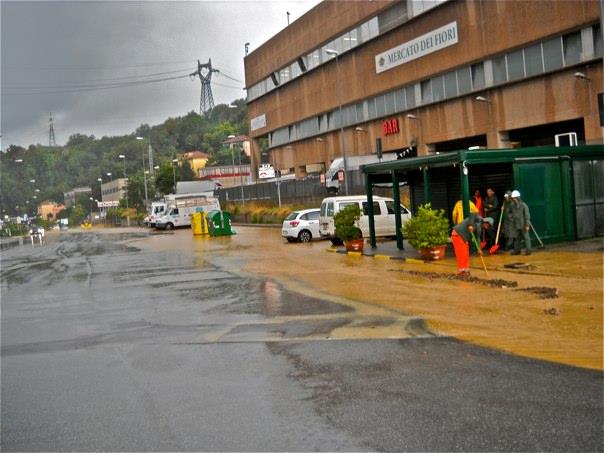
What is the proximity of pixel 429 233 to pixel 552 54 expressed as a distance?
67.4ft

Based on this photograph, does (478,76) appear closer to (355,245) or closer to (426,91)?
(426,91)

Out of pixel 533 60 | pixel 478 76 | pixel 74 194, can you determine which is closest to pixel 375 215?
pixel 533 60

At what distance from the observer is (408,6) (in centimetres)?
4756

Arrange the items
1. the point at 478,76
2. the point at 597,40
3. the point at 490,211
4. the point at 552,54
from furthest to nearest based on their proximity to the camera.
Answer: the point at 478,76, the point at 552,54, the point at 597,40, the point at 490,211

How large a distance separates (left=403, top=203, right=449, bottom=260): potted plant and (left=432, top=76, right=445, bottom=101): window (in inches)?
1068

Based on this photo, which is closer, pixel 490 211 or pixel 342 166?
pixel 490 211

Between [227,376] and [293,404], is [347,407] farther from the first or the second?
[227,376]

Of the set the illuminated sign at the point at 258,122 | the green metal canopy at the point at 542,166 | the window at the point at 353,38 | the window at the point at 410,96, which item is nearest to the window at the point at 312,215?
the green metal canopy at the point at 542,166

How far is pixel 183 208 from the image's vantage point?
6406 cm

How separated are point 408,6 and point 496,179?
28949 millimetres

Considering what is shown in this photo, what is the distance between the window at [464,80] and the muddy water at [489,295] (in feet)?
75.2

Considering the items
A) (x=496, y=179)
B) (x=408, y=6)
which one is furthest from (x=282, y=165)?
(x=496, y=179)

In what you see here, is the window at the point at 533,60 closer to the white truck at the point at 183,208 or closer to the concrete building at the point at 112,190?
the white truck at the point at 183,208

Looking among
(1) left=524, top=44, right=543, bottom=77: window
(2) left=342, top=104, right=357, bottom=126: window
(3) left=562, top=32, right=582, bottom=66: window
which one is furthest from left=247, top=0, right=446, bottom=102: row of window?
(3) left=562, top=32, right=582, bottom=66: window
